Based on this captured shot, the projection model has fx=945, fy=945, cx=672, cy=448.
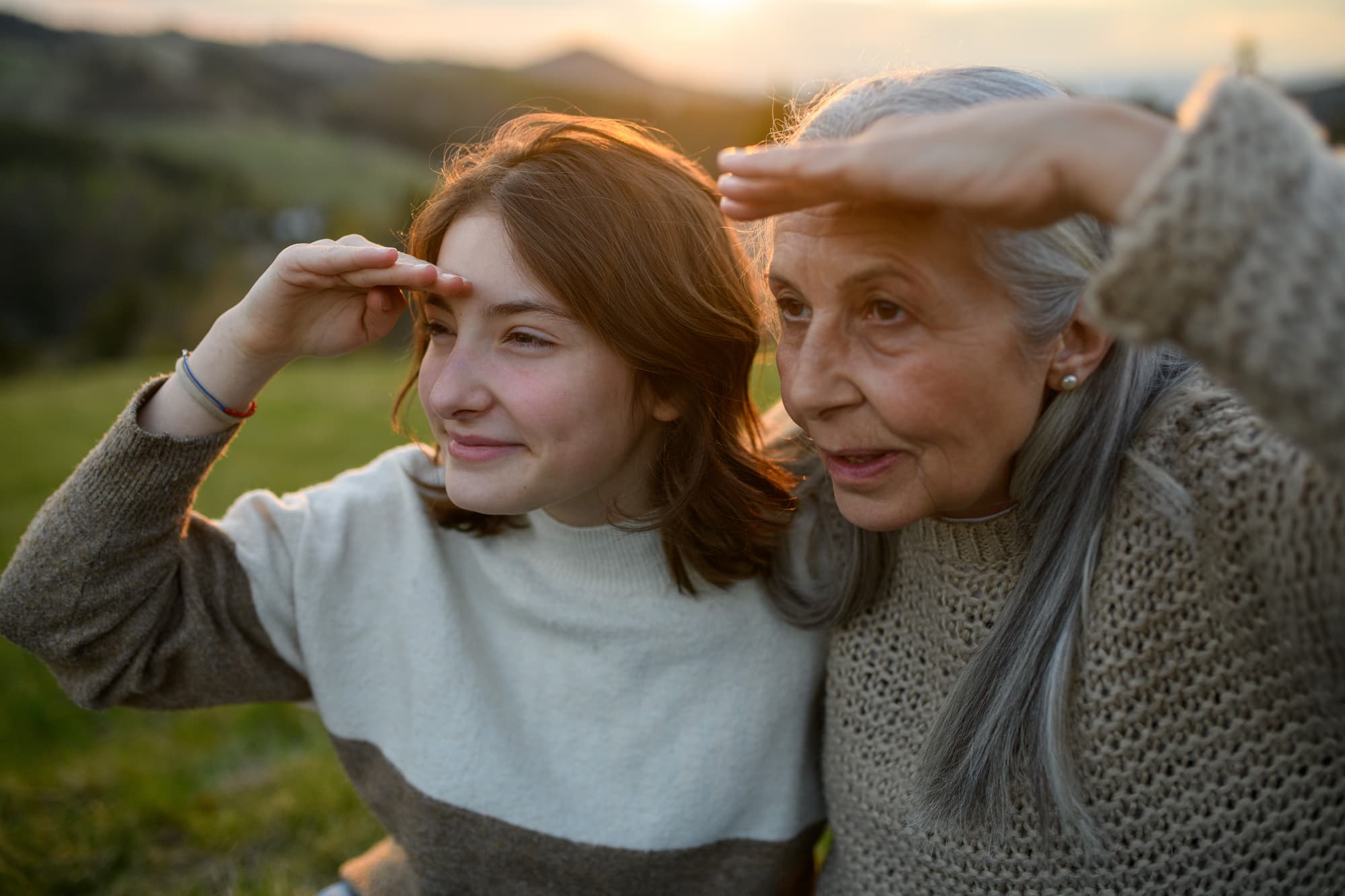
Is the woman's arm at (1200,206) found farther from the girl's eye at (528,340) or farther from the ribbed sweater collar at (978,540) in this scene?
the girl's eye at (528,340)

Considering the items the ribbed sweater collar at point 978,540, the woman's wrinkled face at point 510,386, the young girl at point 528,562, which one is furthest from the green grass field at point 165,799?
the ribbed sweater collar at point 978,540

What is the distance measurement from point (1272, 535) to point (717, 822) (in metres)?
1.39

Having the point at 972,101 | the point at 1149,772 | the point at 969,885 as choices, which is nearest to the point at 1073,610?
the point at 1149,772

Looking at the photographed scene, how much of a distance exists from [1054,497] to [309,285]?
1596mm

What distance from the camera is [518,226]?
2078mm

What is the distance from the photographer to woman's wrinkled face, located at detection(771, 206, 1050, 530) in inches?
62.6

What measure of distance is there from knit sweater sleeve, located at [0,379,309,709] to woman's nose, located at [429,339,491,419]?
488 mm

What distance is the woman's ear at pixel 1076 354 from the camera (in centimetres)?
169

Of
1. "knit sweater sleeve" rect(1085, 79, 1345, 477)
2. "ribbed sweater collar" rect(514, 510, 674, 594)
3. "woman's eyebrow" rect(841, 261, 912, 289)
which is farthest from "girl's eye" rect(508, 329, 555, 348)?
"knit sweater sleeve" rect(1085, 79, 1345, 477)

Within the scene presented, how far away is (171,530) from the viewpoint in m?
2.02

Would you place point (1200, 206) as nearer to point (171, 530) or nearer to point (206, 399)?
point (206, 399)

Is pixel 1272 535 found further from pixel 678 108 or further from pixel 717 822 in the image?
pixel 678 108

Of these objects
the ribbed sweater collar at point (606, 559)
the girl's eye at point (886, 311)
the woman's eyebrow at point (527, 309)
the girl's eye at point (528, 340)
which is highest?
the girl's eye at point (886, 311)

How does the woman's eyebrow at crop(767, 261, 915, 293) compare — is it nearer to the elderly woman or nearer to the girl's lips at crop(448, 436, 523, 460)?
the elderly woman
